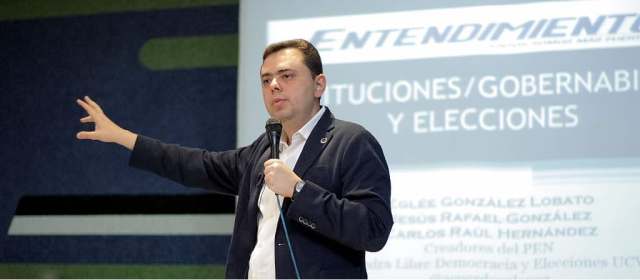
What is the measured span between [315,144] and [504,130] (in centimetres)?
164

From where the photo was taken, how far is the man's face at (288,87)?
2016 millimetres

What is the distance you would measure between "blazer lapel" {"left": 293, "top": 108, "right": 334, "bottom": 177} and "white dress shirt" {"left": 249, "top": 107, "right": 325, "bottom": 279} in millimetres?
23

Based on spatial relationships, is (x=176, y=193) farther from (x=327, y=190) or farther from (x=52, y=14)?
(x=327, y=190)

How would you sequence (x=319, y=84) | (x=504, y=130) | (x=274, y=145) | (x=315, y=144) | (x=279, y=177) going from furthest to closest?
(x=504, y=130) < (x=319, y=84) < (x=315, y=144) < (x=274, y=145) < (x=279, y=177)

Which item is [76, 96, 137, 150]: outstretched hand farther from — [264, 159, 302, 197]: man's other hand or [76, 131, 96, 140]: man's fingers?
[264, 159, 302, 197]: man's other hand

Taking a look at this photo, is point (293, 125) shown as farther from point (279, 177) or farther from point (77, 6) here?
point (77, 6)

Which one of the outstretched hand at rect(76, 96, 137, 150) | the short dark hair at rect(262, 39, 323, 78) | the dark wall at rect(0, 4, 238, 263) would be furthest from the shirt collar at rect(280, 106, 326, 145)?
the dark wall at rect(0, 4, 238, 263)

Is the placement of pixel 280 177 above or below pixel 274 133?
below

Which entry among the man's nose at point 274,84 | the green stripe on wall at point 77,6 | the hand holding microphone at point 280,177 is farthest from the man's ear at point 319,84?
the green stripe on wall at point 77,6

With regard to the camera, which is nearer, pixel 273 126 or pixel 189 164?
pixel 273 126

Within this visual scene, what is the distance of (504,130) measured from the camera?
3418mm

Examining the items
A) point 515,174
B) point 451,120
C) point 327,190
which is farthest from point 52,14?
point 327,190

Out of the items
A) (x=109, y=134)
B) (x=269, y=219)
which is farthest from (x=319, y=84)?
(x=109, y=134)

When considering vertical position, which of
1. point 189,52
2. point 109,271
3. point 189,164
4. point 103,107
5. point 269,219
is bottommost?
point 109,271
